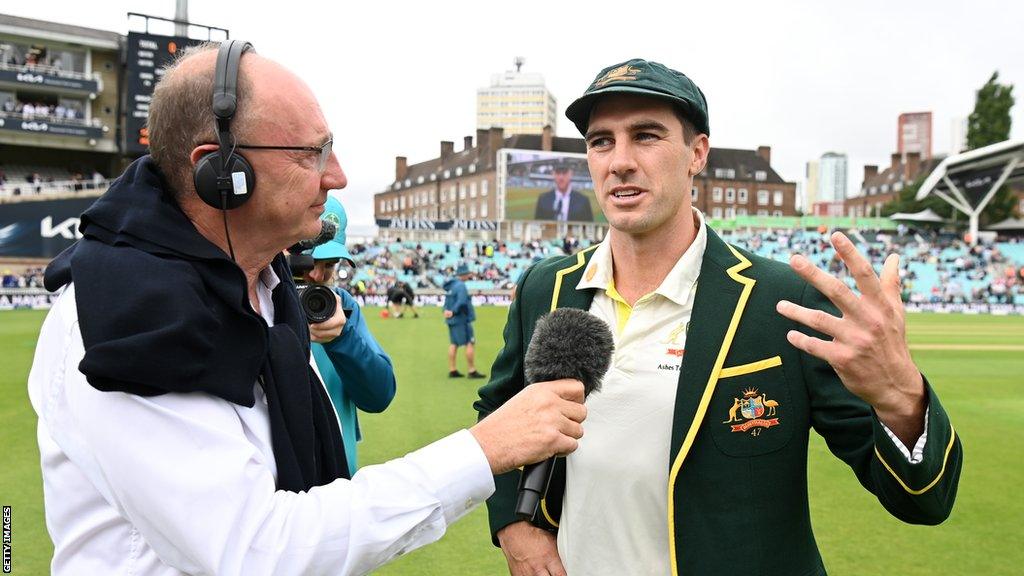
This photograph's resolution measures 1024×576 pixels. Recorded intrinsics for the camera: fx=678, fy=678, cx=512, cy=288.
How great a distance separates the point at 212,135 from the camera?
168cm

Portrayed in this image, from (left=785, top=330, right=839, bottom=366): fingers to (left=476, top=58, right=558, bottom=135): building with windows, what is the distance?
14040cm

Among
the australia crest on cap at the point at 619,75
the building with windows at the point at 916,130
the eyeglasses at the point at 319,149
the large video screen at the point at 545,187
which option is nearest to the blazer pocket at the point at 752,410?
the australia crest on cap at the point at 619,75

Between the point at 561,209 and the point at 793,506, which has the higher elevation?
the point at 561,209

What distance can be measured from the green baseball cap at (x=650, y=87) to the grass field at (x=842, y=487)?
158 centimetres

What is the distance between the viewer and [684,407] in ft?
7.41

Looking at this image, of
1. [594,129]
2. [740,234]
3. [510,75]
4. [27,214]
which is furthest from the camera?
[510,75]

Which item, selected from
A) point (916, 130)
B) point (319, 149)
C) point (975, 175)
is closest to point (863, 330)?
point (319, 149)

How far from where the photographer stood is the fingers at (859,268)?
1594 mm

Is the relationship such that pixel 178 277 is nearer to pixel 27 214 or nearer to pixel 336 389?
pixel 336 389

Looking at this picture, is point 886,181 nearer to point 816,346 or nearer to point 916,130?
point 916,130

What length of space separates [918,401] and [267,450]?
5.53 feet

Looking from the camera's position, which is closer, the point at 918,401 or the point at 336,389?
the point at 918,401

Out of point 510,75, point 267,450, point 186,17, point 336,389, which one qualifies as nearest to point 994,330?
point 336,389

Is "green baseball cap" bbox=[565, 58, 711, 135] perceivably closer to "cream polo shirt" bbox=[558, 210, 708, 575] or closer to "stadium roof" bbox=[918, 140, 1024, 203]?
"cream polo shirt" bbox=[558, 210, 708, 575]
